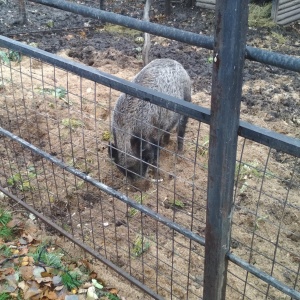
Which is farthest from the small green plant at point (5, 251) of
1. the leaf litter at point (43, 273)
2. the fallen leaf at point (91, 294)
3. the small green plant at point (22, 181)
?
the small green plant at point (22, 181)

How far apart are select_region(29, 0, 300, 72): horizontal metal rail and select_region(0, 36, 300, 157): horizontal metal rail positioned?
0.31 metres

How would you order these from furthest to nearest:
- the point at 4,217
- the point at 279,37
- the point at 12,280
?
1. the point at 279,37
2. the point at 4,217
3. the point at 12,280

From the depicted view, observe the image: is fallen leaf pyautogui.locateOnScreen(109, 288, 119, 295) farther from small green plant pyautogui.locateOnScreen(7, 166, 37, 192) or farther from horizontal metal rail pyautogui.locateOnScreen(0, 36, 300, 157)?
horizontal metal rail pyautogui.locateOnScreen(0, 36, 300, 157)

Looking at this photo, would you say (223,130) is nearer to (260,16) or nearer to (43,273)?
(43,273)

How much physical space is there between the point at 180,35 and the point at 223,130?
0.60 m

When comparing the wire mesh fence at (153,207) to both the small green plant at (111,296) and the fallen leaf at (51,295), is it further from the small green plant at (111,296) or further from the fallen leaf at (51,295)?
the fallen leaf at (51,295)

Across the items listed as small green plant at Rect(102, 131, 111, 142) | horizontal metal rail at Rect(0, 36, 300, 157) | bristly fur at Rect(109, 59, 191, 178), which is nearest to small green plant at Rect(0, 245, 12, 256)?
bristly fur at Rect(109, 59, 191, 178)

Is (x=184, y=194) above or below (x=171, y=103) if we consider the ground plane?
below

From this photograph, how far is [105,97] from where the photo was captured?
6.92 metres

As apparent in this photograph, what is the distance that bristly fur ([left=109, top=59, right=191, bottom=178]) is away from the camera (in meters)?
5.16

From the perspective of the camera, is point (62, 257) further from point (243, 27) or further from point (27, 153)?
point (243, 27)

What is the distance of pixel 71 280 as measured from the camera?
12.0ft

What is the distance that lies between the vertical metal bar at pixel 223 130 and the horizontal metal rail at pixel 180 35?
0.34 feet

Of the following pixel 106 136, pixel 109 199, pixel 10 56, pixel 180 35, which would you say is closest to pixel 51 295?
pixel 109 199
